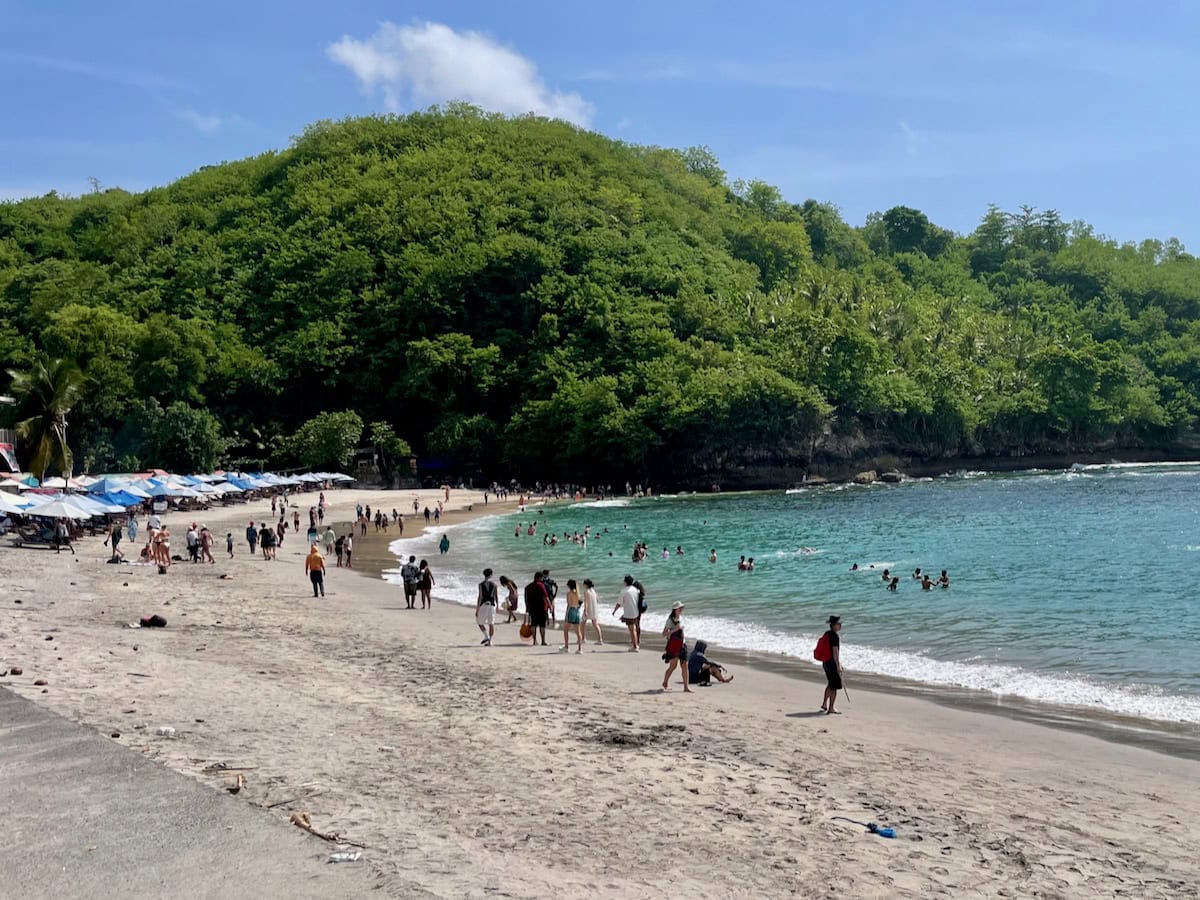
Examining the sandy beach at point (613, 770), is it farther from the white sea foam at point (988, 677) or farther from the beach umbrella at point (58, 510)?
the beach umbrella at point (58, 510)

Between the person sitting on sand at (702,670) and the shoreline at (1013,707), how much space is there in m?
1.57

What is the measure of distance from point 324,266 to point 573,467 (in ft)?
140

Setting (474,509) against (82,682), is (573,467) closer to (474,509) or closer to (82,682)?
(474,509)

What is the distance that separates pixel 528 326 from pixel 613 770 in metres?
94.9

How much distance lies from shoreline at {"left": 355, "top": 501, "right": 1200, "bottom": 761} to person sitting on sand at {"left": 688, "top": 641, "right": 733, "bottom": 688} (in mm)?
1569

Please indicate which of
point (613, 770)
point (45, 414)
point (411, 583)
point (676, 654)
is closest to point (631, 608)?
point (676, 654)

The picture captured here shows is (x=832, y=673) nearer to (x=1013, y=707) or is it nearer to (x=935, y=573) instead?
(x=1013, y=707)

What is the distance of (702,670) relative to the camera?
15391mm

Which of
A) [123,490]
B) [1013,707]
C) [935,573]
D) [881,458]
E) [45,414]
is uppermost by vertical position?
[45,414]

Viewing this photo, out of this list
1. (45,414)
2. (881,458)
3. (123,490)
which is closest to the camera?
(123,490)

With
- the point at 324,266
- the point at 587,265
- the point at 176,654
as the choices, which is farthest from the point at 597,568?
the point at 324,266

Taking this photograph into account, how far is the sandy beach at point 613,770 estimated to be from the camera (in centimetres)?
773

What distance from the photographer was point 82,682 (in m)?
12.4

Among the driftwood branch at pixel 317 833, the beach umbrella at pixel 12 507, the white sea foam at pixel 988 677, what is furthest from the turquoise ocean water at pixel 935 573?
the beach umbrella at pixel 12 507
